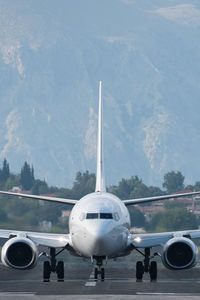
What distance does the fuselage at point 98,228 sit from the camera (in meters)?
38.4

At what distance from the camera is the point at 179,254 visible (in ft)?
133

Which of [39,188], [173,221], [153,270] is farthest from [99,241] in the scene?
[39,188]

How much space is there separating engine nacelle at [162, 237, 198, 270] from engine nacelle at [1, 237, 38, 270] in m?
5.91

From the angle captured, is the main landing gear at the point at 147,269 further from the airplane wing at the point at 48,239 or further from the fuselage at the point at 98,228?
the airplane wing at the point at 48,239

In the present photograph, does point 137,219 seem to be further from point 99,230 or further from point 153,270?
point 99,230

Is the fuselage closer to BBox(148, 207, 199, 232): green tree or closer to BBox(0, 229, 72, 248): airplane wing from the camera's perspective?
BBox(0, 229, 72, 248): airplane wing

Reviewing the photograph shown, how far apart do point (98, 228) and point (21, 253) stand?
4305 mm

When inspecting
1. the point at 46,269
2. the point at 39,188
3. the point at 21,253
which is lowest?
the point at 46,269

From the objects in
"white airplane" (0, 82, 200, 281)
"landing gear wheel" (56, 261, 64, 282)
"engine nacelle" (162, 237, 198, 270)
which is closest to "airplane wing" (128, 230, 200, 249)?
"white airplane" (0, 82, 200, 281)

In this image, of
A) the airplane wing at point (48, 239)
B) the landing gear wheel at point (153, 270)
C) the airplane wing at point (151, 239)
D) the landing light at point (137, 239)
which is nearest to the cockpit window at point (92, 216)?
the airplane wing at point (48, 239)

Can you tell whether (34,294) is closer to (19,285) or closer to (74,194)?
(19,285)

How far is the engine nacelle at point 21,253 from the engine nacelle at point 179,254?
233 inches

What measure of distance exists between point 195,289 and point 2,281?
11.2 metres

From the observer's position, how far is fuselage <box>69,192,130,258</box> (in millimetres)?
38438
